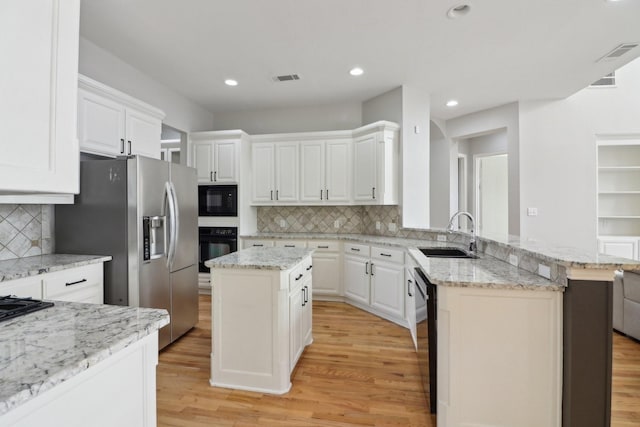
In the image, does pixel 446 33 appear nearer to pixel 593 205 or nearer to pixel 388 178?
pixel 388 178

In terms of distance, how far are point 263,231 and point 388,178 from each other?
2.16 metres

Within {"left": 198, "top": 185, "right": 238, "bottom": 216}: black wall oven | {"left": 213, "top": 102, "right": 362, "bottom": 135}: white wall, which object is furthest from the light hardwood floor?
{"left": 213, "top": 102, "right": 362, "bottom": 135}: white wall

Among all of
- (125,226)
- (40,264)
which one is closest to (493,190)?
(125,226)

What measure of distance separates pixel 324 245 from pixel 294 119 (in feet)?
6.68

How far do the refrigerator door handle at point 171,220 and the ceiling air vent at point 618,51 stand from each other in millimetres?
4524

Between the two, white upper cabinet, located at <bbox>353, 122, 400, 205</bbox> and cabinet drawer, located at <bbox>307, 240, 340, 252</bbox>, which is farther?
cabinet drawer, located at <bbox>307, 240, 340, 252</bbox>

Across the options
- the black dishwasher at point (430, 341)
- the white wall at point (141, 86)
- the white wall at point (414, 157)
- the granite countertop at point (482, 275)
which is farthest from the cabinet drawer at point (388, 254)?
the white wall at point (141, 86)

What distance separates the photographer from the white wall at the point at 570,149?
14.5ft

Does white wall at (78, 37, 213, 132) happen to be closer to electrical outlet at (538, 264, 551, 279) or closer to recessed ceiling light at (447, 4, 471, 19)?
recessed ceiling light at (447, 4, 471, 19)

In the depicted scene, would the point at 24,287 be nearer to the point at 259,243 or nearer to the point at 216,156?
the point at 259,243

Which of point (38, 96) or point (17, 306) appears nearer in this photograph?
point (38, 96)

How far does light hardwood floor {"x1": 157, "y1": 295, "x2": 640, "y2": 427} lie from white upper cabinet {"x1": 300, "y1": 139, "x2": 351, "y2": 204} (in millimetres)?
1960

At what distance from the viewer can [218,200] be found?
4.36 meters

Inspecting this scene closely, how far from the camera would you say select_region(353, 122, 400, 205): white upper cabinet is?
12.7 ft
